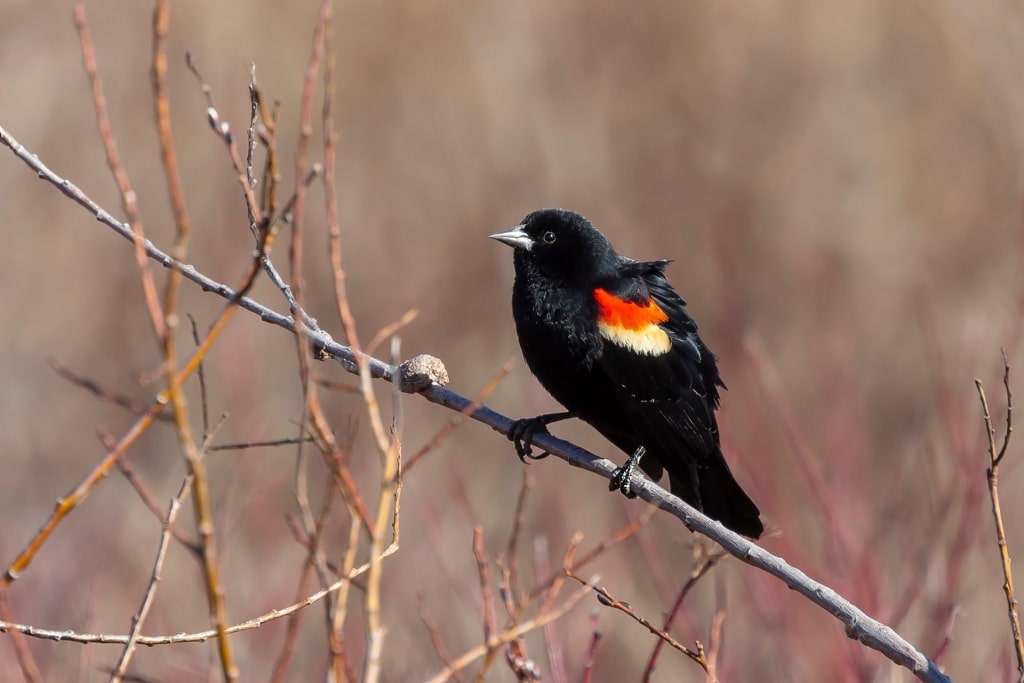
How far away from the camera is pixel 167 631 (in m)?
5.21

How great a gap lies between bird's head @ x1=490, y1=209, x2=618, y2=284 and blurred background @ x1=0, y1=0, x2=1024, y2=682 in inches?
85.9

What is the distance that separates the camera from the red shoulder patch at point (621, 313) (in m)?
3.58

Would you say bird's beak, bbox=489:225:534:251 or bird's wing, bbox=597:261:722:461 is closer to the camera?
bird's wing, bbox=597:261:722:461

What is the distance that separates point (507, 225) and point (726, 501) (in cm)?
482

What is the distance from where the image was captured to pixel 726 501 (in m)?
3.57

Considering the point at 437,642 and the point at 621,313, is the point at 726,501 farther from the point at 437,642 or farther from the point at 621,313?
the point at 437,642

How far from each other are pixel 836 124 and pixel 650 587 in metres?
4.08

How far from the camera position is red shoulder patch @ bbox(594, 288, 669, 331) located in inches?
141

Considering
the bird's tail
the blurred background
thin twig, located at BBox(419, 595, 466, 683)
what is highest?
the blurred background

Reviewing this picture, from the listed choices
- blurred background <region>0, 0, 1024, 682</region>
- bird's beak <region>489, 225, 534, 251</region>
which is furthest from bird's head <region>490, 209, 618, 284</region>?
blurred background <region>0, 0, 1024, 682</region>

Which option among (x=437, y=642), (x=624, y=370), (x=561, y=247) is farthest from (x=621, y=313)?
(x=437, y=642)

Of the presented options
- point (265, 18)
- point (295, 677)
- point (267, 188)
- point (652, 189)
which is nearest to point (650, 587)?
point (295, 677)

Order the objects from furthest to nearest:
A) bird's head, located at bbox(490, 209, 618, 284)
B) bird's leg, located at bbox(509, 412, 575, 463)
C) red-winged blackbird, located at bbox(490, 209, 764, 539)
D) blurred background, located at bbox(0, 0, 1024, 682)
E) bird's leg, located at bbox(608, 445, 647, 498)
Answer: blurred background, located at bbox(0, 0, 1024, 682) < bird's head, located at bbox(490, 209, 618, 284) < red-winged blackbird, located at bbox(490, 209, 764, 539) < bird's leg, located at bbox(509, 412, 575, 463) < bird's leg, located at bbox(608, 445, 647, 498)

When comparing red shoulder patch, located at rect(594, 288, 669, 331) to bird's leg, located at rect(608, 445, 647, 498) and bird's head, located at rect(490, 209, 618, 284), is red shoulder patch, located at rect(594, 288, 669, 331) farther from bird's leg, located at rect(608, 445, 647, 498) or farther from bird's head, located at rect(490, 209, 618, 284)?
bird's leg, located at rect(608, 445, 647, 498)
